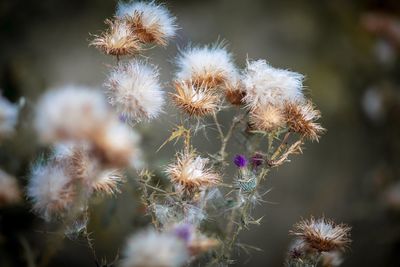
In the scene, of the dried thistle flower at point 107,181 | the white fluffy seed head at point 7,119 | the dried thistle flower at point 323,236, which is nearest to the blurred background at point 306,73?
the white fluffy seed head at point 7,119

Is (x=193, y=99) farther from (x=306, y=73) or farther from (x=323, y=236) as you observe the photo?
(x=306, y=73)

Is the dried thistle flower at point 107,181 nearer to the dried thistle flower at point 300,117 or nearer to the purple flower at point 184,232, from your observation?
the purple flower at point 184,232

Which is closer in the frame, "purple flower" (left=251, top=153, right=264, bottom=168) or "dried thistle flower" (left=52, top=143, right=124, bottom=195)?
"dried thistle flower" (left=52, top=143, right=124, bottom=195)

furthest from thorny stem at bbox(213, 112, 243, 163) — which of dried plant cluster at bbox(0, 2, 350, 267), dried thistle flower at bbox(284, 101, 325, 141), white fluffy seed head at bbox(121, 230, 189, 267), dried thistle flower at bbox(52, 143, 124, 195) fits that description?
white fluffy seed head at bbox(121, 230, 189, 267)

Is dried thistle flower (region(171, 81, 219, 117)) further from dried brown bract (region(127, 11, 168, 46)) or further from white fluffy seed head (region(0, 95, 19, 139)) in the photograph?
white fluffy seed head (region(0, 95, 19, 139))

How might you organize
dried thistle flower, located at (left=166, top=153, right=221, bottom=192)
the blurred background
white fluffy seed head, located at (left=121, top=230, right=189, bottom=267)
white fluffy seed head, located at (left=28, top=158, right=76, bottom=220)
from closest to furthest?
white fluffy seed head, located at (left=121, top=230, right=189, bottom=267) → white fluffy seed head, located at (left=28, top=158, right=76, bottom=220) → dried thistle flower, located at (left=166, top=153, right=221, bottom=192) → the blurred background

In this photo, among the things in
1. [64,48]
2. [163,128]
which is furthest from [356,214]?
[64,48]
